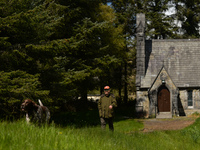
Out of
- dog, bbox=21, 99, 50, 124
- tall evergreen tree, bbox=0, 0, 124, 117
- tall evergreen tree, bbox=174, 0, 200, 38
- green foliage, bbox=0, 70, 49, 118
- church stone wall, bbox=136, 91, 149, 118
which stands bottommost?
church stone wall, bbox=136, 91, 149, 118

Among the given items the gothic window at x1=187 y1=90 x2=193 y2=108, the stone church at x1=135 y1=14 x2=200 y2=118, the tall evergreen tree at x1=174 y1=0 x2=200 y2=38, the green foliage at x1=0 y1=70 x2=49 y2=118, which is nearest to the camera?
the green foliage at x1=0 y1=70 x2=49 y2=118

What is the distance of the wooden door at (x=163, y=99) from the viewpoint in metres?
23.0

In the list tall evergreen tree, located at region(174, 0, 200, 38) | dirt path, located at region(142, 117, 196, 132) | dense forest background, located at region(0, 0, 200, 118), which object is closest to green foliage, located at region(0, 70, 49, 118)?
dense forest background, located at region(0, 0, 200, 118)

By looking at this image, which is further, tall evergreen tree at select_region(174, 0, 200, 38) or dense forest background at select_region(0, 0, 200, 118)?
tall evergreen tree at select_region(174, 0, 200, 38)

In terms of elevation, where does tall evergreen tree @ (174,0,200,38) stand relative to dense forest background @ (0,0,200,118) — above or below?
above

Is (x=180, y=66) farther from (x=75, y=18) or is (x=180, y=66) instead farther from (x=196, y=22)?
(x=196, y=22)

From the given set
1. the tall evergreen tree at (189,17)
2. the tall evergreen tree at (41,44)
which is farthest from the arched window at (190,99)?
the tall evergreen tree at (189,17)

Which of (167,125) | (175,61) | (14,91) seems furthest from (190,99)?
(14,91)

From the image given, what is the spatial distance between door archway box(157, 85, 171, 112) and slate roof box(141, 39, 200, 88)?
4.02 feet

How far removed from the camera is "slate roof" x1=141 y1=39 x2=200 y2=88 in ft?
78.9

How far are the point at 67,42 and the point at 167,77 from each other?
12451 mm

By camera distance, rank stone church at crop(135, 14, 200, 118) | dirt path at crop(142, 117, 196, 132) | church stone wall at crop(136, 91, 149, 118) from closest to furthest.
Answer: dirt path at crop(142, 117, 196, 132)
stone church at crop(135, 14, 200, 118)
church stone wall at crop(136, 91, 149, 118)

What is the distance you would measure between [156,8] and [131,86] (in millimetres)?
11130

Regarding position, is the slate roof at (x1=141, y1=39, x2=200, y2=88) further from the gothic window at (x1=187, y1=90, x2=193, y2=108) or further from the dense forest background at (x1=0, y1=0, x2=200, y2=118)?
the dense forest background at (x1=0, y1=0, x2=200, y2=118)
